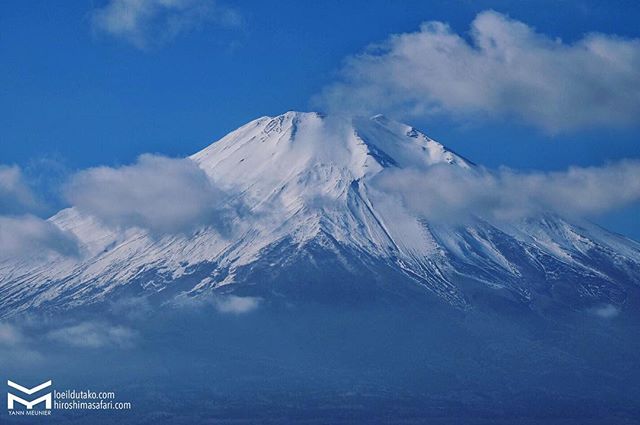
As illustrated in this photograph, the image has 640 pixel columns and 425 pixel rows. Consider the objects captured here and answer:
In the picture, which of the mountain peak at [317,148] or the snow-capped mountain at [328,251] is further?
the mountain peak at [317,148]

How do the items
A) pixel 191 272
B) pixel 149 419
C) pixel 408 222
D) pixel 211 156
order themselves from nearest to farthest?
pixel 149 419
pixel 191 272
pixel 408 222
pixel 211 156

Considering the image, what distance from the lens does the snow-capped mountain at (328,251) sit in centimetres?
13812

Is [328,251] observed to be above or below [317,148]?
below

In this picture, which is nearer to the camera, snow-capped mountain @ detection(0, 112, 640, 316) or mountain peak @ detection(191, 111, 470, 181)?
snow-capped mountain @ detection(0, 112, 640, 316)

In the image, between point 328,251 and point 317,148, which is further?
point 317,148

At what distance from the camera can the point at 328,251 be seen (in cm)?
14075

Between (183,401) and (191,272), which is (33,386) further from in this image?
(191,272)

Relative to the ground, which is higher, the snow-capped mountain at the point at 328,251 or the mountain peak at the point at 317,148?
the mountain peak at the point at 317,148

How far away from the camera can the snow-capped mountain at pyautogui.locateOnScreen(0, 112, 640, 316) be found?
13812cm

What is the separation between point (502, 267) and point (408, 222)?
444 inches

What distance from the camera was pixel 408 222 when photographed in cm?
14875

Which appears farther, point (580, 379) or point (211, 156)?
point (211, 156)

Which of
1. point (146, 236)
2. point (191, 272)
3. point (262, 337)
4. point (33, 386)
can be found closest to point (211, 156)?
point (146, 236)

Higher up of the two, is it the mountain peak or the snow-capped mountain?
the mountain peak
